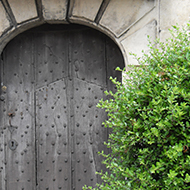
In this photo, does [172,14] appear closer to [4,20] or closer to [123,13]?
[123,13]

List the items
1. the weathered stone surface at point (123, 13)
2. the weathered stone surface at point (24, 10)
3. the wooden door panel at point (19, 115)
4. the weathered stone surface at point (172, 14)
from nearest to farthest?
the weathered stone surface at point (172, 14)
the weathered stone surface at point (123, 13)
the weathered stone surface at point (24, 10)
the wooden door panel at point (19, 115)

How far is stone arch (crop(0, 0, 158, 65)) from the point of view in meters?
2.64

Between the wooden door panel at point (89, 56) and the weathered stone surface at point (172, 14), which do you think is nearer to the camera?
the weathered stone surface at point (172, 14)

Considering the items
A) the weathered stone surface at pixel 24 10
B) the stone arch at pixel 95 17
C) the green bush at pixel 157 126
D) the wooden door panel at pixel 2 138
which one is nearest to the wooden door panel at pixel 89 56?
the stone arch at pixel 95 17

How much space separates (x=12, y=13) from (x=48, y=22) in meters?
0.38

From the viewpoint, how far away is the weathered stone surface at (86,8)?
2705 mm

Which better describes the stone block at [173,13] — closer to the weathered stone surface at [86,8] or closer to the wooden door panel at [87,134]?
the weathered stone surface at [86,8]

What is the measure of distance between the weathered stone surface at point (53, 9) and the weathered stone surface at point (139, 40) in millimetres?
720

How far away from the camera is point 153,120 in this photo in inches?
63.9

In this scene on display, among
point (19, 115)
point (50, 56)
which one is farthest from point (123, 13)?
point (19, 115)

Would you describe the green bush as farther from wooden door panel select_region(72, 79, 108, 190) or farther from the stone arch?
wooden door panel select_region(72, 79, 108, 190)

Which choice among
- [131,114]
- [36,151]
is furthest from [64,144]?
[131,114]

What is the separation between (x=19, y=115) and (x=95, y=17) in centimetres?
135

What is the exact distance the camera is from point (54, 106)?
2934mm
